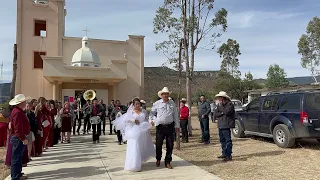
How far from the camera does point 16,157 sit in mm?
6438

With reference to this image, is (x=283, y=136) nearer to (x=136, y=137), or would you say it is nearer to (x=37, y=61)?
(x=136, y=137)

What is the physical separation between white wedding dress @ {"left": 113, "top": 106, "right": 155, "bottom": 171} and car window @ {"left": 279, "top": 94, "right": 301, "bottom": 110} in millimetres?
4804

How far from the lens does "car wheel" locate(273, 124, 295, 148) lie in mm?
9938

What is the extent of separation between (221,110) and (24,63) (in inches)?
A: 933

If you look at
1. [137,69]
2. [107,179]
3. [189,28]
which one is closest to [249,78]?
[137,69]

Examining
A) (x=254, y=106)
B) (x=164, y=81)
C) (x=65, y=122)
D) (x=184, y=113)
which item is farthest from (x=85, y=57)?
(x=164, y=81)

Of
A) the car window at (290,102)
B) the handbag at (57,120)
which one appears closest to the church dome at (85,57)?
the handbag at (57,120)

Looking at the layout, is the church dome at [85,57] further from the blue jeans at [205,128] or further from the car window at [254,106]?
the car window at [254,106]

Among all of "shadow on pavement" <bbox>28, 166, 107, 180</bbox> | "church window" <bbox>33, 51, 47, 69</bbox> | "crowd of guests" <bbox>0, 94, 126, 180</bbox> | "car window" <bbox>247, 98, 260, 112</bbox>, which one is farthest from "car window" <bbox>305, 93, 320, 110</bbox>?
"church window" <bbox>33, 51, 47, 69</bbox>

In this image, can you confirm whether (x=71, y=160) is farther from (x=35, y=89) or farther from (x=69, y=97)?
(x=35, y=89)

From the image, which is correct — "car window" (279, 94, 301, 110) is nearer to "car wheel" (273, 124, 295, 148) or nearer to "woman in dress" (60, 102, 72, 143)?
"car wheel" (273, 124, 295, 148)

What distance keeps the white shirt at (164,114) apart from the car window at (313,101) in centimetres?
433

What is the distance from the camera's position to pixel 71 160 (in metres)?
8.94

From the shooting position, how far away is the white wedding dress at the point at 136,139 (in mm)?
7293
